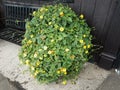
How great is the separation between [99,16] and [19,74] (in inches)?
55.0

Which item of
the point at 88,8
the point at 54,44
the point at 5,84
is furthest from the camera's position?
the point at 88,8

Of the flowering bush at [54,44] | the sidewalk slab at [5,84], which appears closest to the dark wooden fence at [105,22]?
the flowering bush at [54,44]

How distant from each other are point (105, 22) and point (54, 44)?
84cm

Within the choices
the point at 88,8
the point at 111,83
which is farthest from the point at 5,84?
the point at 88,8

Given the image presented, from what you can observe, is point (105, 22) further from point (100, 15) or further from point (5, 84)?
point (5, 84)

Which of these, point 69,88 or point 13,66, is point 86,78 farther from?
point 13,66

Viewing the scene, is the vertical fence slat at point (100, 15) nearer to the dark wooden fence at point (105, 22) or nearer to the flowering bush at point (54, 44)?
the dark wooden fence at point (105, 22)

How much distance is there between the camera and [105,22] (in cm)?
208

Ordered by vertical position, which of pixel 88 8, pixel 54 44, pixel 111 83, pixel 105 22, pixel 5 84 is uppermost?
pixel 88 8

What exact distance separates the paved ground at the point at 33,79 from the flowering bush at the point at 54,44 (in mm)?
163

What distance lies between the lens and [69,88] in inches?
77.2

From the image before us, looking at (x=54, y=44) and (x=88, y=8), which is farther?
→ (x=88, y=8)

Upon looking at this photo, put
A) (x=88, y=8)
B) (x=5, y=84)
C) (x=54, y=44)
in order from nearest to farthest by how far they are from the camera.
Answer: (x=54, y=44), (x=5, y=84), (x=88, y=8)

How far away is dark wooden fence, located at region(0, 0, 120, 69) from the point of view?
1.96 metres
